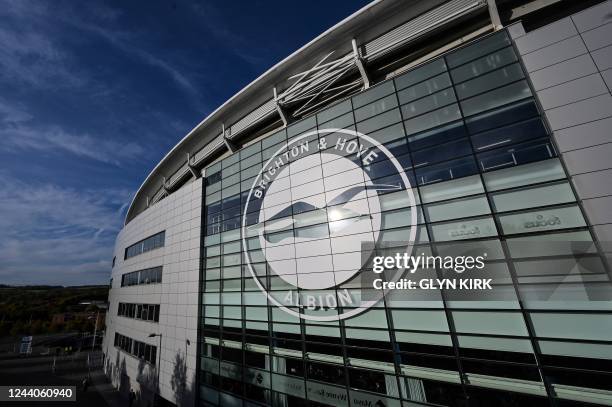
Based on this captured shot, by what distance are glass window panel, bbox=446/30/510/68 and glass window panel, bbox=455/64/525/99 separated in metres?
1.09

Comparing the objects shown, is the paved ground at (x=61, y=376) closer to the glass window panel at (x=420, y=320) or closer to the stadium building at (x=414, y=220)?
the stadium building at (x=414, y=220)

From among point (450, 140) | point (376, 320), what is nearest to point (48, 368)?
point (376, 320)

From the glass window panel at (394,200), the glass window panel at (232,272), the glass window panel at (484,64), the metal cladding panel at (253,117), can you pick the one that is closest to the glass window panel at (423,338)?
the glass window panel at (394,200)

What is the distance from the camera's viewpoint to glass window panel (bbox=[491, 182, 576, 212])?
8.19 meters

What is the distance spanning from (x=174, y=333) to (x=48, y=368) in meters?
28.5

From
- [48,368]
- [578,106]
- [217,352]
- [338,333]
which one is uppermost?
[578,106]

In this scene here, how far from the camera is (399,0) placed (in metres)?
12.7

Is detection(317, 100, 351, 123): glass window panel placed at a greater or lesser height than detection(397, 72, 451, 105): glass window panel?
greater

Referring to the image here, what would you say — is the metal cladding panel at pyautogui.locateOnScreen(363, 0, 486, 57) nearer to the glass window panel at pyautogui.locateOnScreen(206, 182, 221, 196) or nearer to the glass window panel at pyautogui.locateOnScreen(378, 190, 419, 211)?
the glass window panel at pyautogui.locateOnScreen(378, 190, 419, 211)

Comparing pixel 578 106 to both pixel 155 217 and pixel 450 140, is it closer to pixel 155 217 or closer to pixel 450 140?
pixel 450 140

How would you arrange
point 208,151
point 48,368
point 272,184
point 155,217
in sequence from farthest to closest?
point 48,368, point 155,217, point 208,151, point 272,184

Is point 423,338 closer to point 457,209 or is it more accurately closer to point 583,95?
point 457,209

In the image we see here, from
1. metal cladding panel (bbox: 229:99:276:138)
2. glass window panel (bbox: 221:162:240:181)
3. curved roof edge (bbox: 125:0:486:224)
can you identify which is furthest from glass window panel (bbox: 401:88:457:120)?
glass window panel (bbox: 221:162:240:181)

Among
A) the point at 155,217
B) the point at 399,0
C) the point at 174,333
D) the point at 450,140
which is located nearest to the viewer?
the point at 450,140
